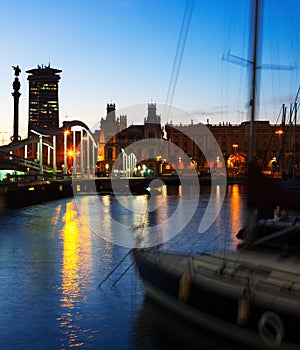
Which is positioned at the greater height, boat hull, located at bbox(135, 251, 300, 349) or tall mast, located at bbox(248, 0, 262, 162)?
tall mast, located at bbox(248, 0, 262, 162)

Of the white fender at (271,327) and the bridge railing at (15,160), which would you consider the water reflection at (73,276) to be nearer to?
the white fender at (271,327)

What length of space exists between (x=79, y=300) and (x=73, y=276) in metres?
4.24

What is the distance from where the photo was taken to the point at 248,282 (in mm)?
14406

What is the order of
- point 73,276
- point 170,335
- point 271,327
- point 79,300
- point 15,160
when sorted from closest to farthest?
1. point 271,327
2. point 170,335
3. point 79,300
4. point 73,276
5. point 15,160

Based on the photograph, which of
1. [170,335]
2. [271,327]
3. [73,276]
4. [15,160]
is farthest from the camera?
[15,160]

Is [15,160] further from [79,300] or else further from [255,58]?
[255,58]

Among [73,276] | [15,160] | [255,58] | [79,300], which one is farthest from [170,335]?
[15,160]

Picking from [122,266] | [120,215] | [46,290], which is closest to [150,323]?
[46,290]

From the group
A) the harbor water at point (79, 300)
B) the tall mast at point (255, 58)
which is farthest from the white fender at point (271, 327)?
the tall mast at point (255, 58)

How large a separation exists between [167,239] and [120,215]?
2033 cm

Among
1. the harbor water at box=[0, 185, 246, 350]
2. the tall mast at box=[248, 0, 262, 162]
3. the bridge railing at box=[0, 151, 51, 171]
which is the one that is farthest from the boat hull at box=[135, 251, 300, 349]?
the bridge railing at box=[0, 151, 51, 171]

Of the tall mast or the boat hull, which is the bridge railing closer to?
the tall mast

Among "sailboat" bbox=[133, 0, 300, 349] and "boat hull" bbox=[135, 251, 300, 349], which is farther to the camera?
"boat hull" bbox=[135, 251, 300, 349]

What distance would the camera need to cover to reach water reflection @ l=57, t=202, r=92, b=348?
17500 mm
